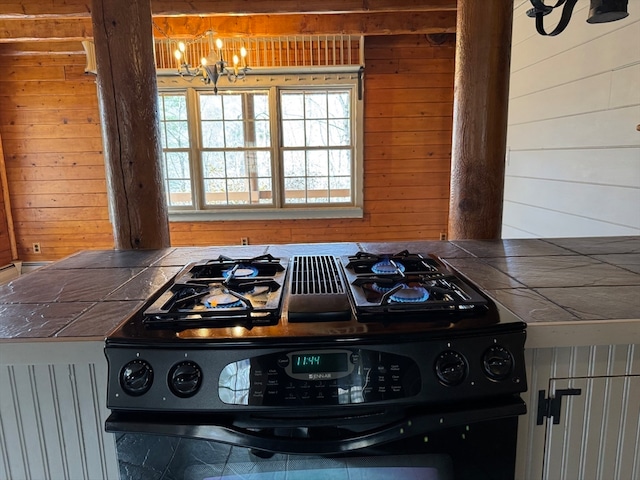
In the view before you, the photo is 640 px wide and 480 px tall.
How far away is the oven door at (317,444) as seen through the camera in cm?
77

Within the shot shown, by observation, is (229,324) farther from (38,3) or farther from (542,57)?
(38,3)

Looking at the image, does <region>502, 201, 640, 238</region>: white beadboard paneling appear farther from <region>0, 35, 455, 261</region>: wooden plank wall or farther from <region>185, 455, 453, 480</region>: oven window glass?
<region>0, 35, 455, 261</region>: wooden plank wall

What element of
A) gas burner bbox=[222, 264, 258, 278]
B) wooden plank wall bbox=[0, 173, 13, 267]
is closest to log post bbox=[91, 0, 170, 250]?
gas burner bbox=[222, 264, 258, 278]

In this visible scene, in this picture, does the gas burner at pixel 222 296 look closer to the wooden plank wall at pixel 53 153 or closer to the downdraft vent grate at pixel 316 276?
the downdraft vent grate at pixel 316 276

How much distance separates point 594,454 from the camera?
3.09ft

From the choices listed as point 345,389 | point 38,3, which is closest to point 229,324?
point 345,389

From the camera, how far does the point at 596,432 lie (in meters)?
0.93

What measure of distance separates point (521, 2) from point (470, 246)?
1805 mm

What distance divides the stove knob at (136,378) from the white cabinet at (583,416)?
2.47 ft

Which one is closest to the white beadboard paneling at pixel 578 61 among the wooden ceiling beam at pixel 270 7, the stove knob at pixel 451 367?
the wooden ceiling beam at pixel 270 7

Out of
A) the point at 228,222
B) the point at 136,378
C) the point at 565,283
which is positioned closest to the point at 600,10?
the point at 565,283

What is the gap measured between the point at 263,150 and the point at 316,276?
3526 millimetres

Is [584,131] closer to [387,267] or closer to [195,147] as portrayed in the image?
[387,267]

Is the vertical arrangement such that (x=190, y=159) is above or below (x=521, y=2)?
below
